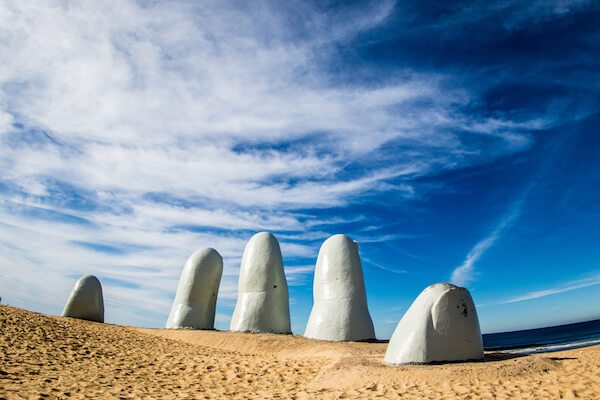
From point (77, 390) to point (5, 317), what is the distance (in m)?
6.78

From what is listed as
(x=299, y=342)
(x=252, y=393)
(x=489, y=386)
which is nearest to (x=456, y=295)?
(x=489, y=386)

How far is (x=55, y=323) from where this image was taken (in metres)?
11.7

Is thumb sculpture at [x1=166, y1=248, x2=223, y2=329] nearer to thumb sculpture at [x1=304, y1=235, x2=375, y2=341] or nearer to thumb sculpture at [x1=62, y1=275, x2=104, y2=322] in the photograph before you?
thumb sculpture at [x1=62, y1=275, x2=104, y2=322]

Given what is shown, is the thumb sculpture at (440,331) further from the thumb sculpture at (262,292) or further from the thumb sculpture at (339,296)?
the thumb sculpture at (262,292)

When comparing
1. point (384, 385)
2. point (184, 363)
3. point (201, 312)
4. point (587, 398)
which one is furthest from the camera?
point (201, 312)

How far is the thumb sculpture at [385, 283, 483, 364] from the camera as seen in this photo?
6.65 m

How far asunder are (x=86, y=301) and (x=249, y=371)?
10.1m

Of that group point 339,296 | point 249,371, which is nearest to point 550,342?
point 339,296

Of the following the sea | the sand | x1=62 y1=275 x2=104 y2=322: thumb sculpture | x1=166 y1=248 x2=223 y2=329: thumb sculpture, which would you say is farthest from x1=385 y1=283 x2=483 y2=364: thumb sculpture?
x1=62 y1=275 x2=104 y2=322: thumb sculpture

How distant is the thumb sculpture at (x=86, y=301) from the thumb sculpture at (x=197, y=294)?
3.25 m

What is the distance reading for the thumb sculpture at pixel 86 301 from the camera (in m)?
14.7

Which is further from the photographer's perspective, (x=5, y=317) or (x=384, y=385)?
(x=5, y=317)

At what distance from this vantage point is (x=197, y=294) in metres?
14.4

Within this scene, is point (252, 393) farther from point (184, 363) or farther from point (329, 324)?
point (329, 324)
